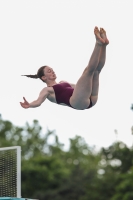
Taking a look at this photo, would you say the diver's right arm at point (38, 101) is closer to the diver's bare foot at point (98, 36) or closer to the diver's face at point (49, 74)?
the diver's face at point (49, 74)

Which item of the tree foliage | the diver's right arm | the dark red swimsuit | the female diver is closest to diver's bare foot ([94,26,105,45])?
the female diver

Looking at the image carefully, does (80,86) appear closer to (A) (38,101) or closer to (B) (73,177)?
(A) (38,101)

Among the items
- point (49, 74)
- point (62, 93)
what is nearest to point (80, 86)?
point (62, 93)

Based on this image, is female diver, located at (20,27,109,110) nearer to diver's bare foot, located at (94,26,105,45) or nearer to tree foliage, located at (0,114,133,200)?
diver's bare foot, located at (94,26,105,45)

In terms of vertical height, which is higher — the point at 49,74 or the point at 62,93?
the point at 49,74

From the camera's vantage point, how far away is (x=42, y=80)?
38.9 feet

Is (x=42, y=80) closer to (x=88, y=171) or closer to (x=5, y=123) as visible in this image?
(x=88, y=171)

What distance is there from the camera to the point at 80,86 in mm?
11008

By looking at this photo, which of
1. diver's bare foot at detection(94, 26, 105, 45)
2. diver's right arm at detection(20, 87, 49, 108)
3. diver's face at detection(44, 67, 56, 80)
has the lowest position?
diver's right arm at detection(20, 87, 49, 108)

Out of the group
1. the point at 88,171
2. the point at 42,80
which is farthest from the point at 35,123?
the point at 42,80

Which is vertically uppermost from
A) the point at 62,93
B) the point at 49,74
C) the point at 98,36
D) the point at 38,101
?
the point at 98,36

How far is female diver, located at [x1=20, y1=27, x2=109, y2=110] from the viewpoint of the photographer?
10.7 m

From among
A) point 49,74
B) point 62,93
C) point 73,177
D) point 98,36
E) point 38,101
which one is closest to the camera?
point 98,36

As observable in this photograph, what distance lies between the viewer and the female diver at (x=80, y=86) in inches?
419
